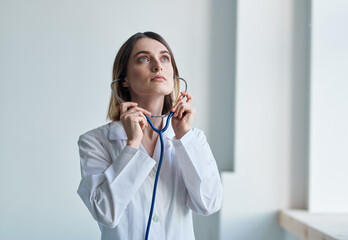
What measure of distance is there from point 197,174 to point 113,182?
28 cm

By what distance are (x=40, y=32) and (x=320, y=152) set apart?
5.91 ft

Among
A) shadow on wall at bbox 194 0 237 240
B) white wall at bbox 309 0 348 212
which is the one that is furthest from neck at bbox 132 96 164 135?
white wall at bbox 309 0 348 212

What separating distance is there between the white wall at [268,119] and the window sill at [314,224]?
147 millimetres

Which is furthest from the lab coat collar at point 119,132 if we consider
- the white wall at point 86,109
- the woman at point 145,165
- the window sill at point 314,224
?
the white wall at point 86,109

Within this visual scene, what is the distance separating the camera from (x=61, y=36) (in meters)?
2.44

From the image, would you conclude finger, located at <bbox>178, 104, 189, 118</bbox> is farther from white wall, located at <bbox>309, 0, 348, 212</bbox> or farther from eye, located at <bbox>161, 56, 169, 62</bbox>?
white wall, located at <bbox>309, 0, 348, 212</bbox>

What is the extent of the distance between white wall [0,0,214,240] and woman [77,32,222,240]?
1003mm

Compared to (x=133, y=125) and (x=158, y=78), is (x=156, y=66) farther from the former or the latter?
(x=133, y=125)

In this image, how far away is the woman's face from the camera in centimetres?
139

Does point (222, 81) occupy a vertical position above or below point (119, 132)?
above

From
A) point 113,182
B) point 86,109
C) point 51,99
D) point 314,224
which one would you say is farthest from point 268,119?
point 113,182

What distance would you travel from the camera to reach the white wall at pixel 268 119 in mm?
2381

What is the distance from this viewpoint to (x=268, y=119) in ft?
7.91

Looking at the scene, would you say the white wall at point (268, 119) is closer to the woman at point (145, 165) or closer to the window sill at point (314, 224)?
the window sill at point (314, 224)
